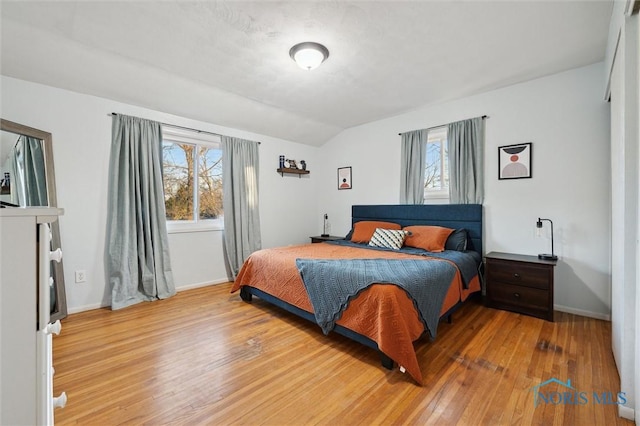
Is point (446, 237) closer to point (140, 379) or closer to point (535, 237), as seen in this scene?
point (535, 237)

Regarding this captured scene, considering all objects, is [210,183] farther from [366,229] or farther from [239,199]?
[366,229]

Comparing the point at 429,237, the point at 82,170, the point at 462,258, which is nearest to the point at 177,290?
the point at 82,170

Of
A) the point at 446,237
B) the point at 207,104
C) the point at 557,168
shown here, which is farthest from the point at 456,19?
the point at 207,104

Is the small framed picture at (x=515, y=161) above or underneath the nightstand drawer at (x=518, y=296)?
above

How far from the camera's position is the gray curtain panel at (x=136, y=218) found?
3.08 meters

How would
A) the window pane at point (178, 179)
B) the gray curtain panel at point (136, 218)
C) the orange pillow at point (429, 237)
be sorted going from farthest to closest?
the window pane at point (178, 179) < the orange pillow at point (429, 237) < the gray curtain panel at point (136, 218)

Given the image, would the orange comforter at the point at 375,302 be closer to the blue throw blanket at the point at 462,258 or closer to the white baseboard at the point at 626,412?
the blue throw blanket at the point at 462,258

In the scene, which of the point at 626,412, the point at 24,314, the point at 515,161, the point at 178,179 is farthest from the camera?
the point at 178,179

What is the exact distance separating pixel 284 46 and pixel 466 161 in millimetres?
2515

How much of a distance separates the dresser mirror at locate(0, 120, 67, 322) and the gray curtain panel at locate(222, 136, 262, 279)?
5.92 ft

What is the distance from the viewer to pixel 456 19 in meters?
2.08

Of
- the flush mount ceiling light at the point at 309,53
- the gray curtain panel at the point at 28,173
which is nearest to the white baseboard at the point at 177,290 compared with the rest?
the gray curtain panel at the point at 28,173

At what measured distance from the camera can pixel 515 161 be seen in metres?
3.18

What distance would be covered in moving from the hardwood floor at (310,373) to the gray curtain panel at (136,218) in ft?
1.66
